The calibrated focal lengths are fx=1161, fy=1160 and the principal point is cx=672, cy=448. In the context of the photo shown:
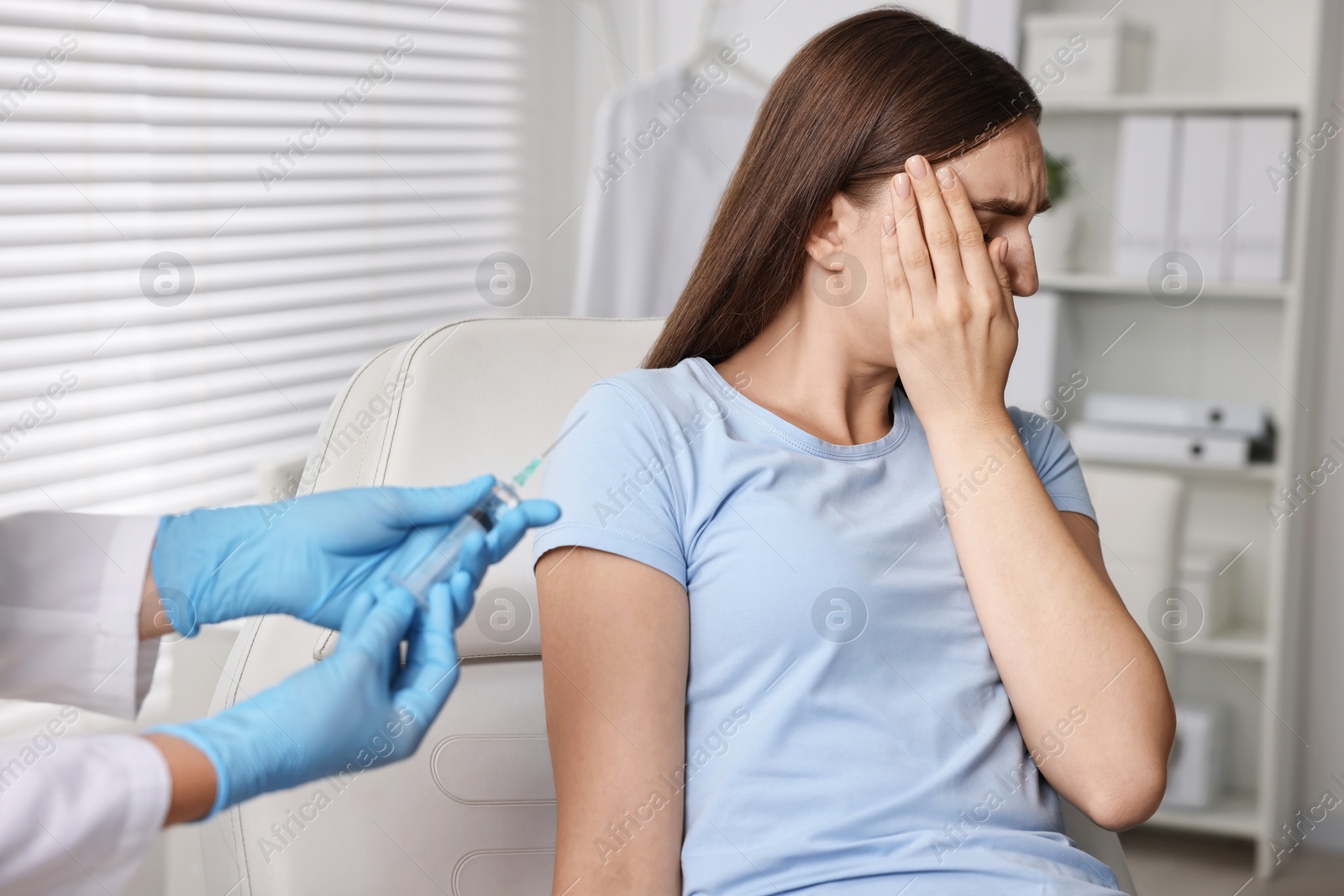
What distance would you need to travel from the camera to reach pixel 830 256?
118 centimetres

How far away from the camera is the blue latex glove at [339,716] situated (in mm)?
663

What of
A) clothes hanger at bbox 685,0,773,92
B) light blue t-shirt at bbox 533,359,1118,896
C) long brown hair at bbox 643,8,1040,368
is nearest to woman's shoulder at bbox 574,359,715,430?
light blue t-shirt at bbox 533,359,1118,896

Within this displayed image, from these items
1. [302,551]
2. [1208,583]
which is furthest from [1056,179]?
[302,551]

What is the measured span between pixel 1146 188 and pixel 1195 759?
120cm

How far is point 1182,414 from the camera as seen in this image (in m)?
2.41

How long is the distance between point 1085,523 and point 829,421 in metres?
0.31

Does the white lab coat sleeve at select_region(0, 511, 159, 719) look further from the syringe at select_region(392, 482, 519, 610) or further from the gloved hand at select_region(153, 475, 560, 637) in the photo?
the syringe at select_region(392, 482, 519, 610)

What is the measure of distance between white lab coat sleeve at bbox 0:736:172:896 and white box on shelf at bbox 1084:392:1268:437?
2.21 m

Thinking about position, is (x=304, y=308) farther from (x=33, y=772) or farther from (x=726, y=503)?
(x=33, y=772)

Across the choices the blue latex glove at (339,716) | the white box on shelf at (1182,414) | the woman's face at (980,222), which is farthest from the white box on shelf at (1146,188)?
the blue latex glove at (339,716)

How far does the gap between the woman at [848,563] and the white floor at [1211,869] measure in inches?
61.2

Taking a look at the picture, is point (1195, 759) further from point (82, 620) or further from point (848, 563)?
point (82, 620)

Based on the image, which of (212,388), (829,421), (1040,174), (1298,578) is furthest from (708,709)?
(1298,578)

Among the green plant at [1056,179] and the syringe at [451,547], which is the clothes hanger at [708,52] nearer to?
the green plant at [1056,179]
